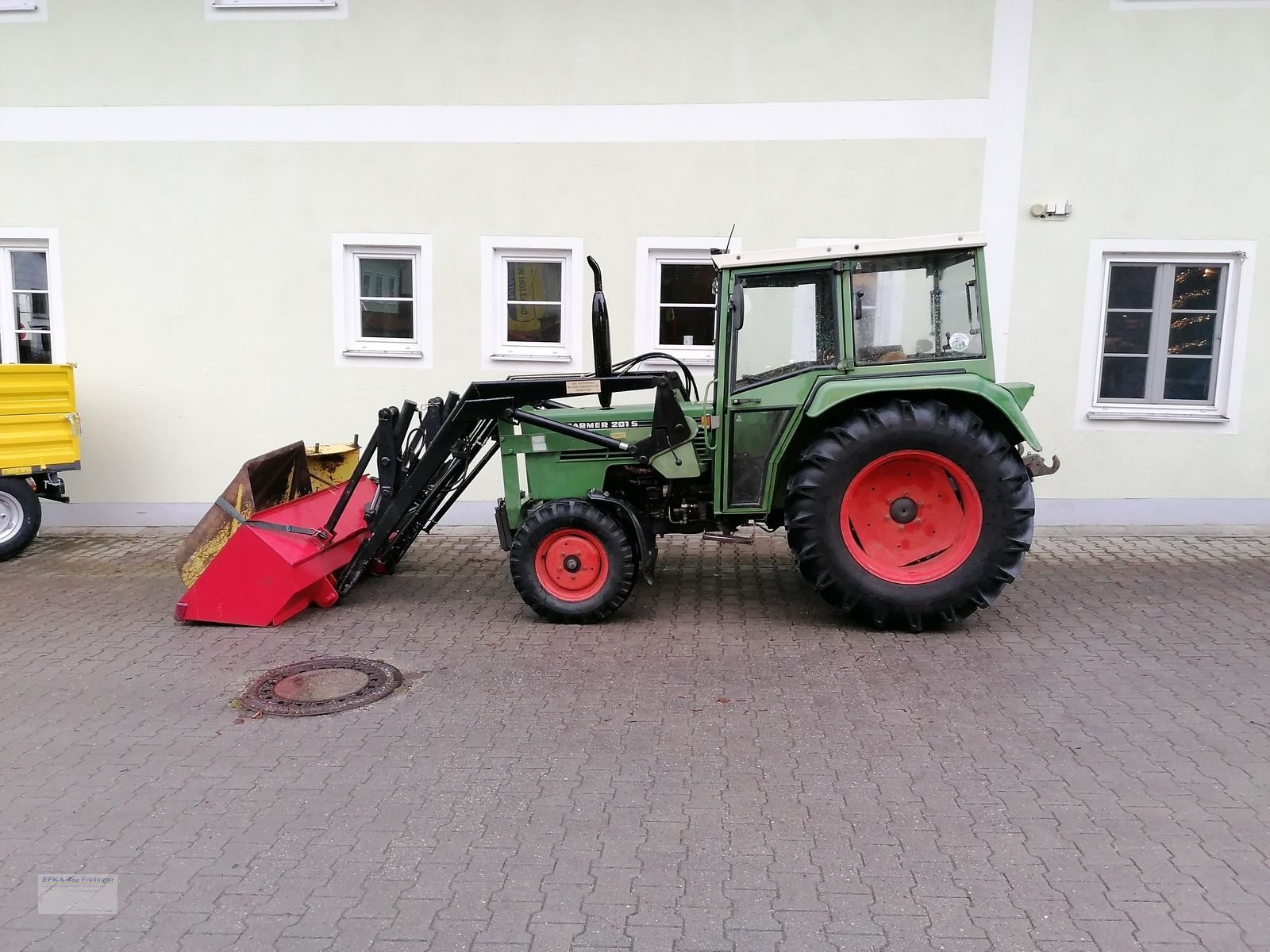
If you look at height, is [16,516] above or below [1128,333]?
below

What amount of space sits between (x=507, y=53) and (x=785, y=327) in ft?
13.5

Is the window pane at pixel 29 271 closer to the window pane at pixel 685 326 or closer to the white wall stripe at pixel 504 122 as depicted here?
the white wall stripe at pixel 504 122

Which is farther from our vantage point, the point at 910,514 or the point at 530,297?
the point at 530,297

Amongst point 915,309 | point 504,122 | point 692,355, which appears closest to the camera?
point 915,309

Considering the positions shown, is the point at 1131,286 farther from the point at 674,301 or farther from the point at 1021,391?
the point at 674,301

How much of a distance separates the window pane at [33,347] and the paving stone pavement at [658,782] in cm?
353

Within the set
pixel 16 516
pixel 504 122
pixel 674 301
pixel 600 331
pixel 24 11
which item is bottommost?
pixel 16 516

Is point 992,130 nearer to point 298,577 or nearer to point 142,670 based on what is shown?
point 298,577

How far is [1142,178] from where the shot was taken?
23.6 feet

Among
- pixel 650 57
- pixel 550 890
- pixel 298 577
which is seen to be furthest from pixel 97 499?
pixel 550 890

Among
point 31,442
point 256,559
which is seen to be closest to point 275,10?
point 31,442

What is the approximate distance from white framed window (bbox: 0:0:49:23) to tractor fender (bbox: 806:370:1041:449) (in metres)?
7.74

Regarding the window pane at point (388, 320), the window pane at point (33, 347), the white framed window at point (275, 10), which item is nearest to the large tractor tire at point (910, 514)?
the window pane at point (388, 320)

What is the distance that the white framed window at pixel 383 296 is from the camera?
768 cm
